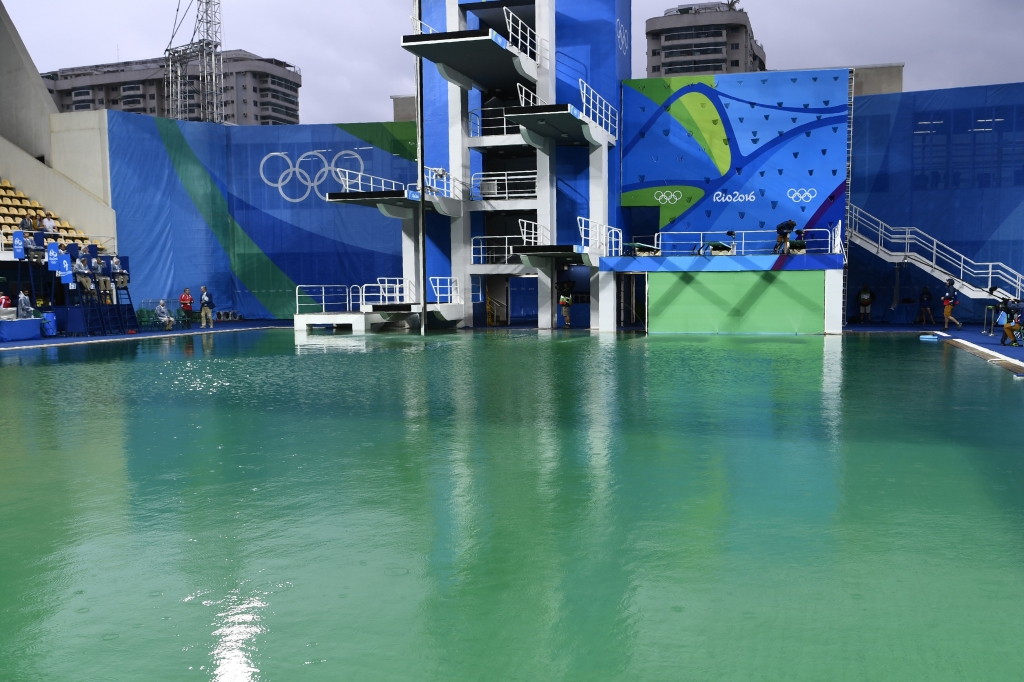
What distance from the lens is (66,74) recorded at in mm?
117250

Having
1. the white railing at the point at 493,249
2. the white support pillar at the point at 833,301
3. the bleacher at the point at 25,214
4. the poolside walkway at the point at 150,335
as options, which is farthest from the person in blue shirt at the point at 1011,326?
the bleacher at the point at 25,214

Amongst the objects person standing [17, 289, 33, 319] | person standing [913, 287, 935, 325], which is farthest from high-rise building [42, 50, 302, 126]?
person standing [913, 287, 935, 325]

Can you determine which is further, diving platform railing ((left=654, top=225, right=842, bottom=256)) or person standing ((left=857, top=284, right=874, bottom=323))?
person standing ((left=857, top=284, right=874, bottom=323))

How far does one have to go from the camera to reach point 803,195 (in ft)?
88.6

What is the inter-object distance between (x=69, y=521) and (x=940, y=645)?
215 inches

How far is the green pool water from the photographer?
385 centimetres

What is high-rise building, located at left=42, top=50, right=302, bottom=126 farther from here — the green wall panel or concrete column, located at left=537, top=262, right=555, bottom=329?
the green wall panel

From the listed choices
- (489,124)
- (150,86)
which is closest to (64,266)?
(489,124)

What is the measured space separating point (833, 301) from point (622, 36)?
11089 millimetres

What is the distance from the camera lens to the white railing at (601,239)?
26078mm

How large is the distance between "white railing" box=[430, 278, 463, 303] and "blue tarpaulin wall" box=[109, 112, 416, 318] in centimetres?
412

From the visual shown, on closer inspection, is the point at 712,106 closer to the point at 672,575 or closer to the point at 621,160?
the point at 621,160

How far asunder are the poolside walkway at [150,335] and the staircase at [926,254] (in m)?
20.2

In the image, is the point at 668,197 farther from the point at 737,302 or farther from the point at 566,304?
the point at 737,302
